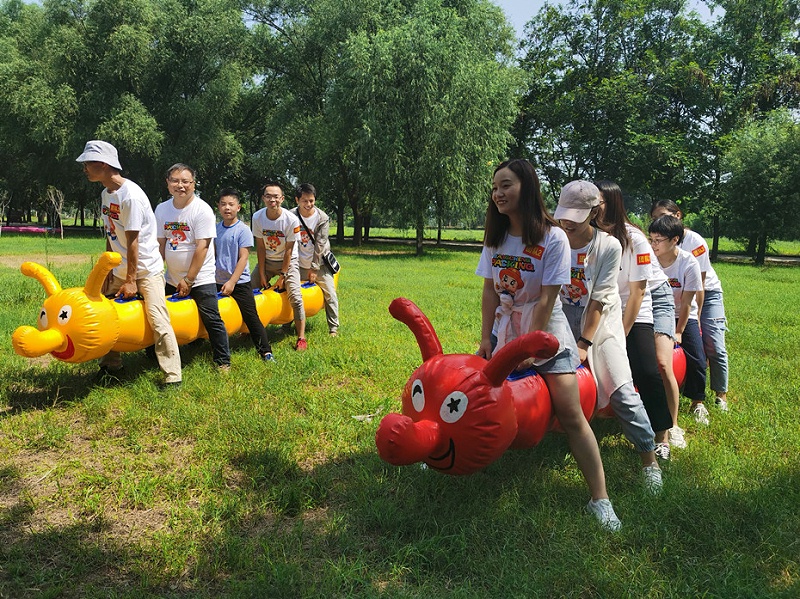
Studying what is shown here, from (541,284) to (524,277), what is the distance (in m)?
0.11

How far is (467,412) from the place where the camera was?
2.88 metres

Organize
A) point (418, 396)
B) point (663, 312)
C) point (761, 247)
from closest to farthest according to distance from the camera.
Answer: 1. point (418, 396)
2. point (663, 312)
3. point (761, 247)

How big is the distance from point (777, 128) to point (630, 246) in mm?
28865

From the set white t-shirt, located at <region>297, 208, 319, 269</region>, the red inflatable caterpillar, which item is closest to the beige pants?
white t-shirt, located at <region>297, 208, 319, 269</region>

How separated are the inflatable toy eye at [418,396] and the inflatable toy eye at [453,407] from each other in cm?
13

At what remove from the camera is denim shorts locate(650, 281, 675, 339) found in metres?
4.39

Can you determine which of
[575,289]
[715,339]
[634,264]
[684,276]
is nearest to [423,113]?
[715,339]

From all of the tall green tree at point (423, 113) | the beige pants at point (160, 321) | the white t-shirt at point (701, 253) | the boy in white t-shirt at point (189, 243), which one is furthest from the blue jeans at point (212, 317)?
the tall green tree at point (423, 113)

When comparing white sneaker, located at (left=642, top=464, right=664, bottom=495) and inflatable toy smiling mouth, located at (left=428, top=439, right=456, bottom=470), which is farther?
white sneaker, located at (left=642, top=464, right=664, bottom=495)

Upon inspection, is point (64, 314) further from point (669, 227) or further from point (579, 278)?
point (669, 227)

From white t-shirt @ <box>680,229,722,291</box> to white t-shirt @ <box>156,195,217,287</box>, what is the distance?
14.8ft

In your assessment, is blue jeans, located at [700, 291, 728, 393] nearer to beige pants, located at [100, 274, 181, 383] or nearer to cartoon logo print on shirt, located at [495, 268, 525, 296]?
cartoon logo print on shirt, located at [495, 268, 525, 296]

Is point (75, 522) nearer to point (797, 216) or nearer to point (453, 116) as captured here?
point (453, 116)

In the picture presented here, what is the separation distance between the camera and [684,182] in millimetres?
32000
